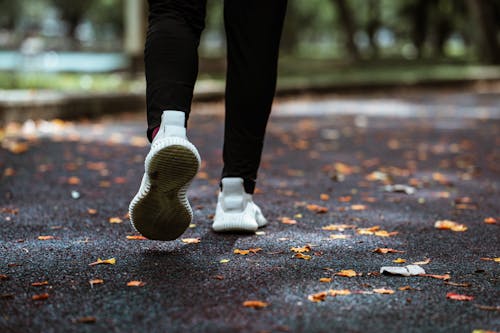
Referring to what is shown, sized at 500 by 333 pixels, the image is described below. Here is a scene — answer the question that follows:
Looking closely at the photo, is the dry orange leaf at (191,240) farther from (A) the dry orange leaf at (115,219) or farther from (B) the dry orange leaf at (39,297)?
(B) the dry orange leaf at (39,297)

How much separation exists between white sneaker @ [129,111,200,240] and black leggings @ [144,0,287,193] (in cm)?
9

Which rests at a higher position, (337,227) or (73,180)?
(337,227)

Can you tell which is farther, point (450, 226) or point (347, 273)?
point (450, 226)

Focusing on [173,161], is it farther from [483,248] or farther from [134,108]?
[134,108]

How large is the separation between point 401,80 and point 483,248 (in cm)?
1426

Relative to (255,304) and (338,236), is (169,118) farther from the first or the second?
(338,236)

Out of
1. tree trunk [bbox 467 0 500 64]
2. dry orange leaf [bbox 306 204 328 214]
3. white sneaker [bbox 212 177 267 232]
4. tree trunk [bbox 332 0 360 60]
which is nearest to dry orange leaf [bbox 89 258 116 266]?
white sneaker [bbox 212 177 267 232]

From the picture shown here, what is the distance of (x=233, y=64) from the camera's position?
2982 millimetres

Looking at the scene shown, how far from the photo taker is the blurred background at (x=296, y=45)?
15.0m

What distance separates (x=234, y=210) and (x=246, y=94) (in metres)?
0.45

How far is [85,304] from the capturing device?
6.97 feet

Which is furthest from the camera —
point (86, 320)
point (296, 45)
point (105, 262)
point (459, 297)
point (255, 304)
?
point (296, 45)

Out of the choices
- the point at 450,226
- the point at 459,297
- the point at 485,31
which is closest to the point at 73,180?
the point at 450,226

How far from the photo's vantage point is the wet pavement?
2.04 meters
